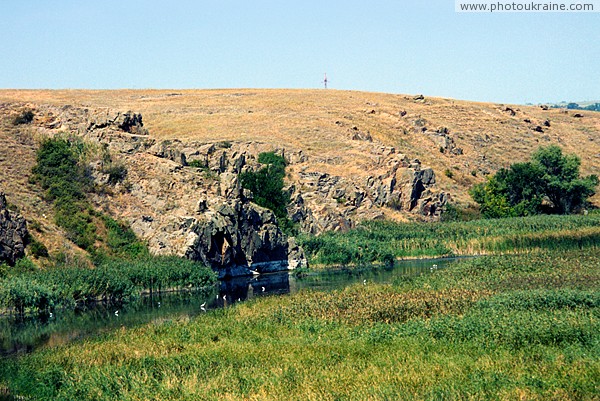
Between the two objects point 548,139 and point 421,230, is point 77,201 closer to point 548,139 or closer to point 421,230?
point 421,230

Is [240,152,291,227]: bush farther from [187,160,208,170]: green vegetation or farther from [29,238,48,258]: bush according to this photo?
[29,238,48,258]: bush

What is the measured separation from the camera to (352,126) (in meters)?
113

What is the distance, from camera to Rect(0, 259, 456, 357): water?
3806cm

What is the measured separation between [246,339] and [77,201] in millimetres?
34320

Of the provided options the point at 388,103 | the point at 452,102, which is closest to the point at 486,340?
the point at 388,103

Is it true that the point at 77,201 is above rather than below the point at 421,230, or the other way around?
above

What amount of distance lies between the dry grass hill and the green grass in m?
40.0

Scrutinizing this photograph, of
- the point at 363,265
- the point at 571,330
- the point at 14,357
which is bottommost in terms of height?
the point at 363,265

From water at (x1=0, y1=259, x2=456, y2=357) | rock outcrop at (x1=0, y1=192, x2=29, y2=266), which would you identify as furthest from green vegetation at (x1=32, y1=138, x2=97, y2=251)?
water at (x1=0, y1=259, x2=456, y2=357)

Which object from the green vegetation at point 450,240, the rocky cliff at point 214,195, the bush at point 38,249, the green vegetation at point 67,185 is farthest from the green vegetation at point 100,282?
the green vegetation at point 450,240

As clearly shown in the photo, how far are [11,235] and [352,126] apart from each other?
65.6 metres

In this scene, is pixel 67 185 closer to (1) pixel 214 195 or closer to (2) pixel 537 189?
(1) pixel 214 195

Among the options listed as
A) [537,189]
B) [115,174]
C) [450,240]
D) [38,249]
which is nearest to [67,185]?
[115,174]

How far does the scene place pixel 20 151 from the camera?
223ft
